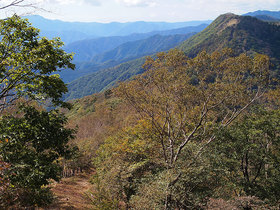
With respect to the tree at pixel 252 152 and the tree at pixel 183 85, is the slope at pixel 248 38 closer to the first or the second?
the tree at pixel 183 85

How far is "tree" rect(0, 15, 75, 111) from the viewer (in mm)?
7666

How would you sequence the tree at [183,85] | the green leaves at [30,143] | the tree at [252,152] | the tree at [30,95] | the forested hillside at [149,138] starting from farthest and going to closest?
the tree at [183,85], the tree at [252,152], the forested hillside at [149,138], the tree at [30,95], the green leaves at [30,143]

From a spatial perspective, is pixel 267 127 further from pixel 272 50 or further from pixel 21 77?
pixel 272 50

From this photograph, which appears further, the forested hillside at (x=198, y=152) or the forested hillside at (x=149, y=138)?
the forested hillside at (x=198, y=152)

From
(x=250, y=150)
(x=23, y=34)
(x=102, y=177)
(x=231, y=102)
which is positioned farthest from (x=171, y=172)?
(x=23, y=34)

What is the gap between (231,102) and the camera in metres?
14.5

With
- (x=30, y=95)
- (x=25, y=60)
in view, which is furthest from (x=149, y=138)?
(x=25, y=60)

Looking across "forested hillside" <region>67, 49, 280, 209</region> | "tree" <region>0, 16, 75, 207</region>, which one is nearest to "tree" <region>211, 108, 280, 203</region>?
"forested hillside" <region>67, 49, 280, 209</region>

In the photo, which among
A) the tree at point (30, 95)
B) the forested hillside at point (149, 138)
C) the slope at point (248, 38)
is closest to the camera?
the tree at point (30, 95)

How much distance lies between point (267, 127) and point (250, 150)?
5.82ft

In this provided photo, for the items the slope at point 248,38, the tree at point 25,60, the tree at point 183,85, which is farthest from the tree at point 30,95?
the slope at point 248,38

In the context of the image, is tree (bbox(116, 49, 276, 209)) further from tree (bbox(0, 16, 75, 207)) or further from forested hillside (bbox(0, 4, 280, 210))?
tree (bbox(0, 16, 75, 207))

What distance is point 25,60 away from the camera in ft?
25.1

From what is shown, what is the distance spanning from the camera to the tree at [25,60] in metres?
7.67
